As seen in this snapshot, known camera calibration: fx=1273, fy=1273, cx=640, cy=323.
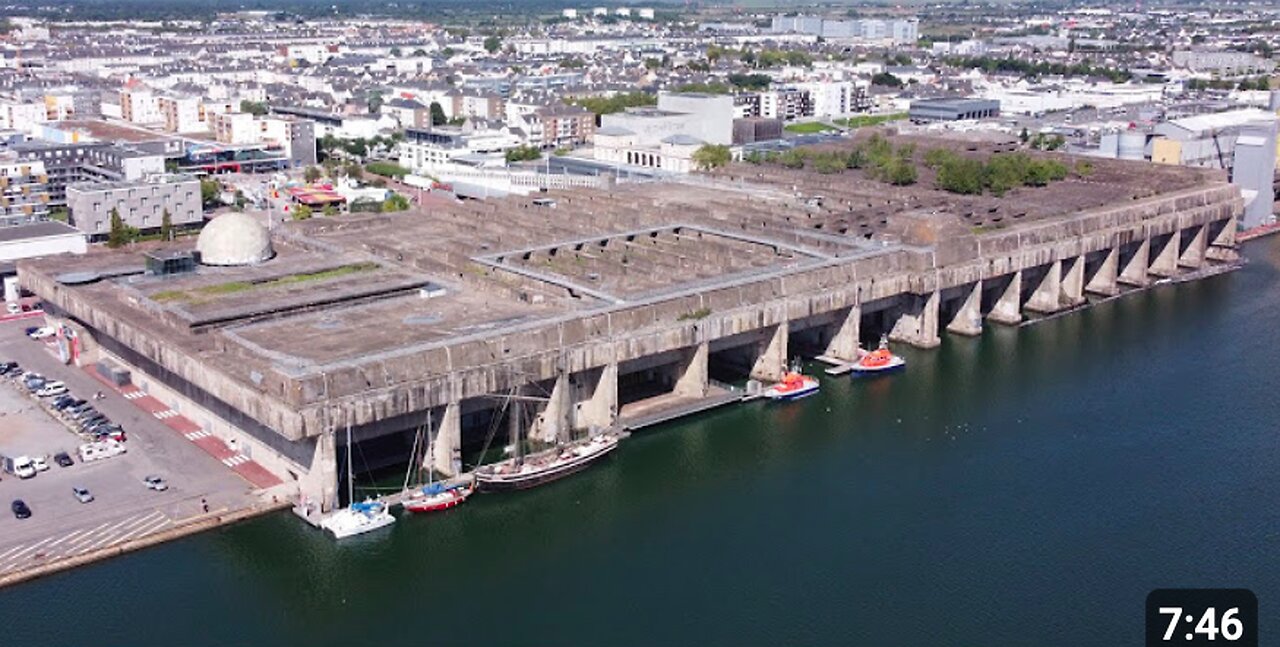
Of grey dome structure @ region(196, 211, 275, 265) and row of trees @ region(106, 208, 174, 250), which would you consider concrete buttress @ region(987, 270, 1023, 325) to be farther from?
row of trees @ region(106, 208, 174, 250)

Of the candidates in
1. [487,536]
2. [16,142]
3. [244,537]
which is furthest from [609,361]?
[16,142]

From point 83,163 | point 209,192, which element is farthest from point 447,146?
point 83,163

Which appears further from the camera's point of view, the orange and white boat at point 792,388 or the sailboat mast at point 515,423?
the orange and white boat at point 792,388

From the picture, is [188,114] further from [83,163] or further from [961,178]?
[961,178]

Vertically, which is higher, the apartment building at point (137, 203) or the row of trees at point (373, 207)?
the apartment building at point (137, 203)

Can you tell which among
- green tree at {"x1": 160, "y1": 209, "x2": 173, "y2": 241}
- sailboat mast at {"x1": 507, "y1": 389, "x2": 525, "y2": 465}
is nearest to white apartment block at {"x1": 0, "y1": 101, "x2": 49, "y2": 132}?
green tree at {"x1": 160, "y1": 209, "x2": 173, "y2": 241}

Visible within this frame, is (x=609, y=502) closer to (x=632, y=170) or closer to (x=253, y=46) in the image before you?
(x=632, y=170)

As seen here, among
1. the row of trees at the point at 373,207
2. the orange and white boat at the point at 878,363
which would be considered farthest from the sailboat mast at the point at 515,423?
the row of trees at the point at 373,207

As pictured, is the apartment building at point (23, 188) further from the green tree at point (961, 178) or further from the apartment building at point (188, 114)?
the green tree at point (961, 178)
